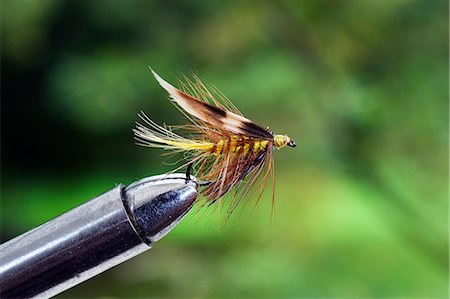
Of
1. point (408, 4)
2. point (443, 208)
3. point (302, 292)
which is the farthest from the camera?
point (302, 292)

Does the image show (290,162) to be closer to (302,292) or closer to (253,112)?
(253,112)

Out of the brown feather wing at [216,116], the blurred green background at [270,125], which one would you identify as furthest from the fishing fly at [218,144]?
the blurred green background at [270,125]

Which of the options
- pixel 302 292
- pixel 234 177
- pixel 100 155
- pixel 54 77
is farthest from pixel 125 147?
pixel 234 177

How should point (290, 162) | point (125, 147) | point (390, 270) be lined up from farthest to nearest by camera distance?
point (125, 147) < point (290, 162) < point (390, 270)

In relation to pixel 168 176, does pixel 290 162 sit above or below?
above

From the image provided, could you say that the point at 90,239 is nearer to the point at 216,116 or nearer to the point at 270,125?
the point at 216,116
